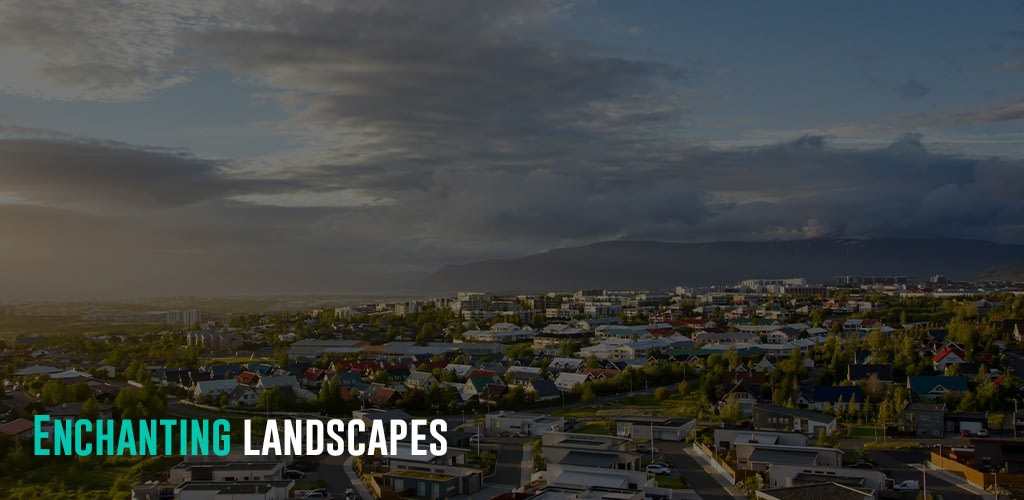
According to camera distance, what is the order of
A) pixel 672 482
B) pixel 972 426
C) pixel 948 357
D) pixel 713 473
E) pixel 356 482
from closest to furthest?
pixel 672 482
pixel 356 482
pixel 713 473
pixel 972 426
pixel 948 357

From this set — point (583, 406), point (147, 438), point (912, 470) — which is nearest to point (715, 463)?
point (912, 470)

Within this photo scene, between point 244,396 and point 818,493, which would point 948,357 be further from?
point 244,396

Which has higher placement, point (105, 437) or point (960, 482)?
point (105, 437)

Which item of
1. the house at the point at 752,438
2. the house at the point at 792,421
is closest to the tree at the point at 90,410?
the house at the point at 752,438

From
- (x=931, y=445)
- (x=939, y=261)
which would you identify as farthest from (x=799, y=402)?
(x=939, y=261)

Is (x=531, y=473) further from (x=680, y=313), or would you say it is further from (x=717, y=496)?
(x=680, y=313)

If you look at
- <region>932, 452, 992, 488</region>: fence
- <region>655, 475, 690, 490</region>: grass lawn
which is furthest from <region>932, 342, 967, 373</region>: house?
<region>655, 475, 690, 490</region>: grass lawn

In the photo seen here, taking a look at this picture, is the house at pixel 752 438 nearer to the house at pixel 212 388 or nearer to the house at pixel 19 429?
the house at pixel 19 429
